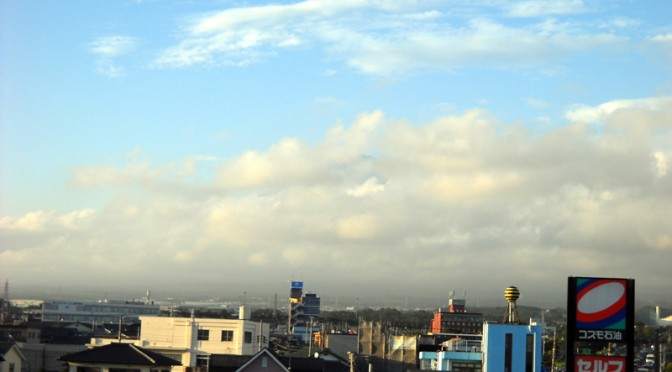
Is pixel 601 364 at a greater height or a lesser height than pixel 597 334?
lesser

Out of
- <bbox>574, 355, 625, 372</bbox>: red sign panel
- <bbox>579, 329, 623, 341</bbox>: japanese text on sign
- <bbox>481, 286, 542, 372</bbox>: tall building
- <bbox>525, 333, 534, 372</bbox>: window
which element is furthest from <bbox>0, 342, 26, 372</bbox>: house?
<bbox>579, 329, 623, 341</bbox>: japanese text on sign

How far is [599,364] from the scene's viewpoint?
32094mm

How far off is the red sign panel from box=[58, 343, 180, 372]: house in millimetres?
31839

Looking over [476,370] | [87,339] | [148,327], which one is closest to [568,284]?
[476,370]

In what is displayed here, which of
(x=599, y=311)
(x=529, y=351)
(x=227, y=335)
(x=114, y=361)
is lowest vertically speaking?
(x=227, y=335)

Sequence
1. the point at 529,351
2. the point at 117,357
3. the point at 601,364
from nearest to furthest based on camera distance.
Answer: the point at 601,364
the point at 117,357
the point at 529,351

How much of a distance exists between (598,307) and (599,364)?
1863 mm

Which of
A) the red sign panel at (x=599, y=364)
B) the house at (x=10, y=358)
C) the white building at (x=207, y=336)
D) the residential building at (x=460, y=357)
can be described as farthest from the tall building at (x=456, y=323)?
the red sign panel at (x=599, y=364)

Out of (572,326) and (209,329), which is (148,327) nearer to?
(209,329)

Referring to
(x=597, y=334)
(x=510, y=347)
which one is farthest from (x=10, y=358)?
(x=597, y=334)

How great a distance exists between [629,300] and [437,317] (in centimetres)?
13347

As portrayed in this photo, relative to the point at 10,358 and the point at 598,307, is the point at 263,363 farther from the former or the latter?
the point at 598,307

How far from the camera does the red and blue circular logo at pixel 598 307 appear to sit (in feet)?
104

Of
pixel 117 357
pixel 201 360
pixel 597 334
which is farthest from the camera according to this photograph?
pixel 201 360
